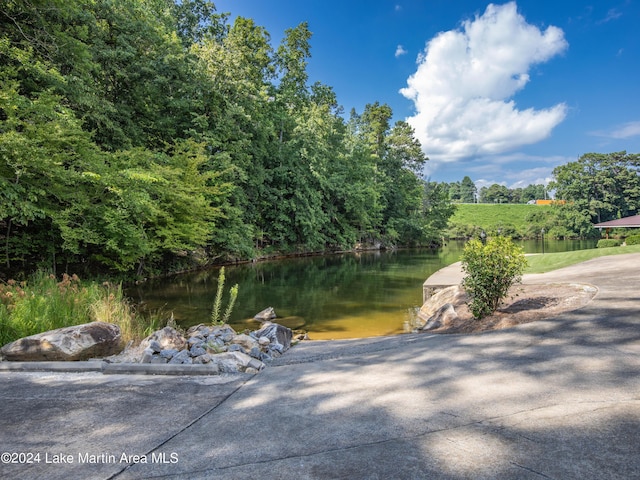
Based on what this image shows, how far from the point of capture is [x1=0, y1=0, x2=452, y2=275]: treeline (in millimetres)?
10305

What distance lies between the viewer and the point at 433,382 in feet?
11.4

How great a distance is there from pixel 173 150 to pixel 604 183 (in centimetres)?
6685

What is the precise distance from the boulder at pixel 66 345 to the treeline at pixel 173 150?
519 cm

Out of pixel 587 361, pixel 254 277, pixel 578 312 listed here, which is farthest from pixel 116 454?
pixel 254 277

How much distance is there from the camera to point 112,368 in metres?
4.29

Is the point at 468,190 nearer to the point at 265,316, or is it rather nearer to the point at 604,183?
the point at 604,183

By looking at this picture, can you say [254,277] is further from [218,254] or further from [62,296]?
[62,296]

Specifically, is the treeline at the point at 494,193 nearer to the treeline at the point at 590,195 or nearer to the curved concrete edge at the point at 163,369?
the treeline at the point at 590,195

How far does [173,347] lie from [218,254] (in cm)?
1933

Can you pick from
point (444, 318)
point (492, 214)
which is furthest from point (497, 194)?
point (444, 318)

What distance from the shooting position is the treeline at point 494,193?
113906 mm

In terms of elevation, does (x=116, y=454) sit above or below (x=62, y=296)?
below

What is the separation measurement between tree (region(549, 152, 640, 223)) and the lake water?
2161 inches

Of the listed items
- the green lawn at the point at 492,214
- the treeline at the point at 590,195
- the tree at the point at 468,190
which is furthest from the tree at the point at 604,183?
the tree at the point at 468,190
